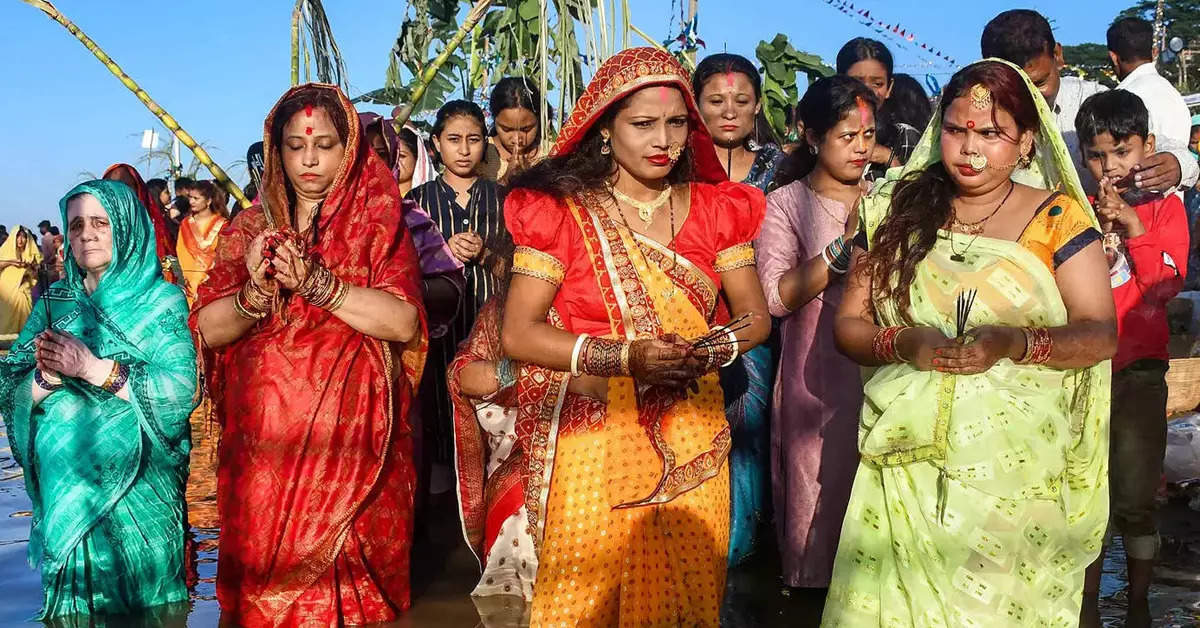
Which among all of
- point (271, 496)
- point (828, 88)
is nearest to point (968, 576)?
point (828, 88)

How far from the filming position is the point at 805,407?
5.16m

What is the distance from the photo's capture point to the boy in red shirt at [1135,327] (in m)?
4.86

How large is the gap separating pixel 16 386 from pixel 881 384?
3.70m

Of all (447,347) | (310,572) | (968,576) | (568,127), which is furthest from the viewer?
(447,347)

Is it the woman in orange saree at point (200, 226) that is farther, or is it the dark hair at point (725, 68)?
the woman in orange saree at point (200, 226)

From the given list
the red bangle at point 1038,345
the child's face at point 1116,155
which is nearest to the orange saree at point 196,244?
the child's face at point 1116,155

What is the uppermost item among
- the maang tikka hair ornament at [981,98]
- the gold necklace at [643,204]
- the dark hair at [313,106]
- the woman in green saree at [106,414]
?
the dark hair at [313,106]

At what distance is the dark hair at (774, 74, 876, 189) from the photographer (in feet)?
16.4

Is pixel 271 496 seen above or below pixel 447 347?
below

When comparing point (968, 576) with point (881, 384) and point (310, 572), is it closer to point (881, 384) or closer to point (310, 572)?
point (881, 384)

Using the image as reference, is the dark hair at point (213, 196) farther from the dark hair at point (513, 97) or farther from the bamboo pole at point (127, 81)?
the bamboo pole at point (127, 81)

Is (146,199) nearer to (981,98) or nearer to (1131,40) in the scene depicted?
(981,98)

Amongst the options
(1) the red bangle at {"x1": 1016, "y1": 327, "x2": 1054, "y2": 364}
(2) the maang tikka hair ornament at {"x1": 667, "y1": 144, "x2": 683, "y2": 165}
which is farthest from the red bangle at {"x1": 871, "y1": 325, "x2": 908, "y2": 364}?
(2) the maang tikka hair ornament at {"x1": 667, "y1": 144, "x2": 683, "y2": 165}

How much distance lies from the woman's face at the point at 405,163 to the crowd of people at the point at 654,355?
0.05 meters
